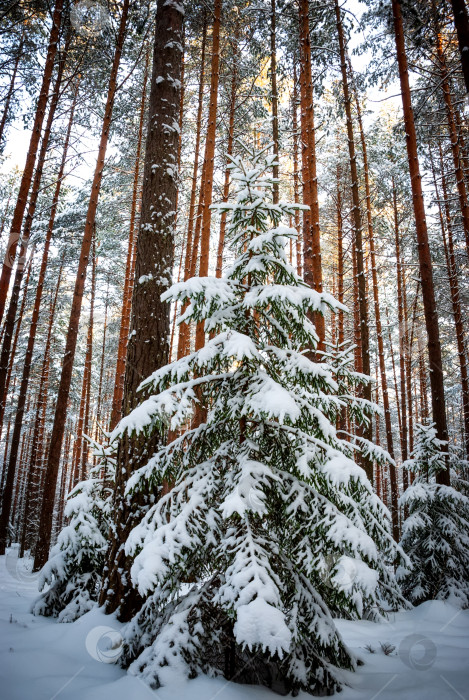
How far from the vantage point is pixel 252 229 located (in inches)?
123

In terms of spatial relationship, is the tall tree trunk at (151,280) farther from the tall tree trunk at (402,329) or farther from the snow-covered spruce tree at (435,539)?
the tall tree trunk at (402,329)

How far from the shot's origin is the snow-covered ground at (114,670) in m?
2.21

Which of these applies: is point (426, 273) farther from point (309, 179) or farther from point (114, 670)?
point (114, 670)

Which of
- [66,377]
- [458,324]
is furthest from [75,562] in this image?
[458,324]

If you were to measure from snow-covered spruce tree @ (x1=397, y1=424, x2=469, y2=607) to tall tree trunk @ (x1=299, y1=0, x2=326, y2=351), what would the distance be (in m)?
3.18

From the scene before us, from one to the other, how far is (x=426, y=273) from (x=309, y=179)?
3093mm

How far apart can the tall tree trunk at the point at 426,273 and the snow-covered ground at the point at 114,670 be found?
364 centimetres

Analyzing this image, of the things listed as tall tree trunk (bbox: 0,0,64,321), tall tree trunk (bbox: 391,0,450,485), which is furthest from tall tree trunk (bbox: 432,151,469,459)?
tall tree trunk (bbox: 0,0,64,321)

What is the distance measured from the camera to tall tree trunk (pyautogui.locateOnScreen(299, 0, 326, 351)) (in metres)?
6.95

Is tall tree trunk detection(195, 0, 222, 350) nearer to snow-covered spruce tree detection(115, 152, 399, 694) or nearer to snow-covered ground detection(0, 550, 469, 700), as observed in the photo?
snow-covered spruce tree detection(115, 152, 399, 694)

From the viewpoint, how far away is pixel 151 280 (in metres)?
4.02

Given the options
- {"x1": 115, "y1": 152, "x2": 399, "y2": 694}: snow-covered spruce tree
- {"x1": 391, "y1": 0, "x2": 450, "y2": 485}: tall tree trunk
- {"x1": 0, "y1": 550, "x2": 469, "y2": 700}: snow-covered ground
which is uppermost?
{"x1": 391, "y1": 0, "x2": 450, "y2": 485}: tall tree trunk

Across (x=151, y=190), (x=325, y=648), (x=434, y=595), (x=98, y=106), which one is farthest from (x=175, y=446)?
(x=98, y=106)

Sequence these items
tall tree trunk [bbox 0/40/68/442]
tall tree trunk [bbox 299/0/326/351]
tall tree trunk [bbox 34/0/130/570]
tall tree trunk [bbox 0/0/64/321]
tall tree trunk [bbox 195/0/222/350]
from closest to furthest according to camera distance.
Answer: tall tree trunk [bbox 299/0/326/351] < tall tree trunk [bbox 34/0/130/570] < tall tree trunk [bbox 195/0/222/350] < tall tree trunk [bbox 0/0/64/321] < tall tree trunk [bbox 0/40/68/442]
